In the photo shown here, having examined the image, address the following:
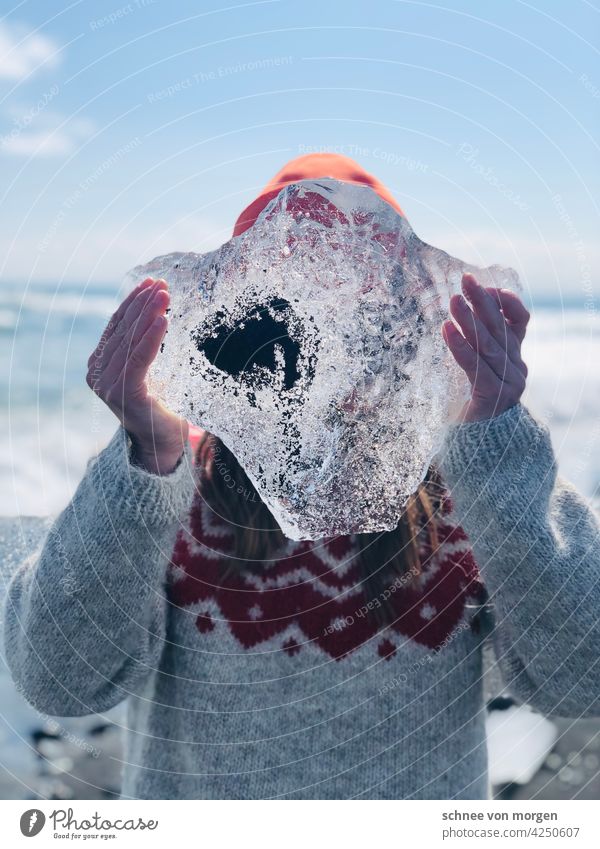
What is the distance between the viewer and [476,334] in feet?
1.25

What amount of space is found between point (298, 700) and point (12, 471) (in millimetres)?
261

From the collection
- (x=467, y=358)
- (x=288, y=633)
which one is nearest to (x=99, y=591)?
(x=288, y=633)

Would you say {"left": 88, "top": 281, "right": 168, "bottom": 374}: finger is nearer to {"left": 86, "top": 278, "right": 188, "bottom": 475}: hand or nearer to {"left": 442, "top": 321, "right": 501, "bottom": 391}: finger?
{"left": 86, "top": 278, "right": 188, "bottom": 475}: hand

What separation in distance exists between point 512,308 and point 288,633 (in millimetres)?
279

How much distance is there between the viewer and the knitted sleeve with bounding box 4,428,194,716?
0.45 m

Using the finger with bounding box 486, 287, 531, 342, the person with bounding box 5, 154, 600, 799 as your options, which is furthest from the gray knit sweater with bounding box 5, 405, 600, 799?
the finger with bounding box 486, 287, 531, 342

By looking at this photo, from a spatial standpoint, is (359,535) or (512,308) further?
(359,535)

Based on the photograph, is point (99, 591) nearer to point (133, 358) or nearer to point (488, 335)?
point (133, 358)

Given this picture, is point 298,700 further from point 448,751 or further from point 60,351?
point 60,351

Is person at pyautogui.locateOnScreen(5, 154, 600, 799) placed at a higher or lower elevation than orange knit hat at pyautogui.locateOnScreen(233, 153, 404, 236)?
lower

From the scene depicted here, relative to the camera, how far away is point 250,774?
500mm

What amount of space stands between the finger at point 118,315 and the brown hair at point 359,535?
132mm

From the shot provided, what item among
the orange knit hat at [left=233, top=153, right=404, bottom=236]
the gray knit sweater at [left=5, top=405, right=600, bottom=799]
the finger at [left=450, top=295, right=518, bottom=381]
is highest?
the orange knit hat at [left=233, top=153, right=404, bottom=236]

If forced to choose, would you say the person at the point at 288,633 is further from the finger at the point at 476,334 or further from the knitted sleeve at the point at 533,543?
the finger at the point at 476,334
